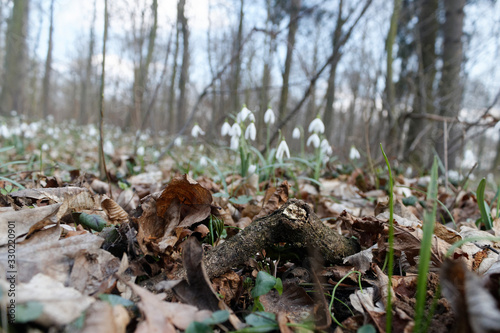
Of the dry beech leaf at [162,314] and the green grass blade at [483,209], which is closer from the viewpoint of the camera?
the dry beech leaf at [162,314]

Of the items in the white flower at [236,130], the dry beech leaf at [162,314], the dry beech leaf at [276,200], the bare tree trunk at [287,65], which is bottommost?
the dry beech leaf at [162,314]

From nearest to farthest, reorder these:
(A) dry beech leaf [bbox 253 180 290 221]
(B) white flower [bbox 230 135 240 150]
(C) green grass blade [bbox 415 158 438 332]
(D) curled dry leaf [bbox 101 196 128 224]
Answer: (C) green grass blade [bbox 415 158 438 332] < (D) curled dry leaf [bbox 101 196 128 224] < (A) dry beech leaf [bbox 253 180 290 221] < (B) white flower [bbox 230 135 240 150]

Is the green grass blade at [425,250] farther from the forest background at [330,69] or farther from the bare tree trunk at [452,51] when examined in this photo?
the bare tree trunk at [452,51]

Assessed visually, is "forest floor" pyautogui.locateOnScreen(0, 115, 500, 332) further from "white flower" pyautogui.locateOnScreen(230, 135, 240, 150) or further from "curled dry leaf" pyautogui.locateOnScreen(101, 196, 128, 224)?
"white flower" pyautogui.locateOnScreen(230, 135, 240, 150)

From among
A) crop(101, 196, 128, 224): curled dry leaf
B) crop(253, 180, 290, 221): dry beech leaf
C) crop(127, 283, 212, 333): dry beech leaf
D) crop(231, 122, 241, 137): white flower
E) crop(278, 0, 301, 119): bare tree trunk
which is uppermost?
crop(278, 0, 301, 119): bare tree trunk

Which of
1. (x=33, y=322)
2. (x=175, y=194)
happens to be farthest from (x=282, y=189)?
(x=33, y=322)

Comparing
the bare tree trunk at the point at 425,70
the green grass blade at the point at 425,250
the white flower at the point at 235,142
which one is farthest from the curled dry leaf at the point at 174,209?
the bare tree trunk at the point at 425,70

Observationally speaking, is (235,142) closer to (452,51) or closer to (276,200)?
(276,200)

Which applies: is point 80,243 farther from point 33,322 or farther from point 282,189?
point 282,189

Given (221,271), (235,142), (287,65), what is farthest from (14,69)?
(221,271)

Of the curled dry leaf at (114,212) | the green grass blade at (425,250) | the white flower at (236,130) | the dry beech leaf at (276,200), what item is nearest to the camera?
the green grass blade at (425,250)

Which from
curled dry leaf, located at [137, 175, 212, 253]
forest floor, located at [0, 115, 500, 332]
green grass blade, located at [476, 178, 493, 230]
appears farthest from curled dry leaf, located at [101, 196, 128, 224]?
green grass blade, located at [476, 178, 493, 230]
